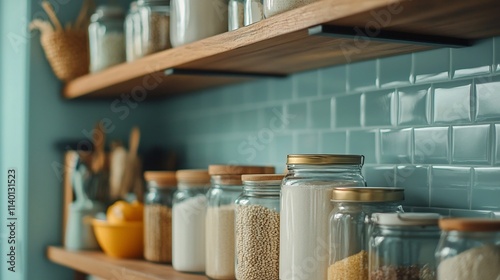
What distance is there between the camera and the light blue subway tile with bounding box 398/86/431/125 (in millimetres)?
1390

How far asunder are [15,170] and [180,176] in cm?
83

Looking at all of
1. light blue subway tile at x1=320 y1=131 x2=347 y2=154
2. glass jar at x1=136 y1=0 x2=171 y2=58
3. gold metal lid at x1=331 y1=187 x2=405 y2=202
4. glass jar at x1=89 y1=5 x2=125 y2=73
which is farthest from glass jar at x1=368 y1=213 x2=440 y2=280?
glass jar at x1=89 y1=5 x2=125 y2=73

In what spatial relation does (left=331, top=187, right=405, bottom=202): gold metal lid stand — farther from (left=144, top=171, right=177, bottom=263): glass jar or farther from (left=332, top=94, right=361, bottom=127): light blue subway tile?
(left=144, top=171, right=177, bottom=263): glass jar

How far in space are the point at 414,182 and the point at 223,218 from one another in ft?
1.34

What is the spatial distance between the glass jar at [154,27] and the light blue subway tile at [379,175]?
60 centimetres

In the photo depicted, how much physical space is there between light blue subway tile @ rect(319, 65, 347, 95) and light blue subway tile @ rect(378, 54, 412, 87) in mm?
124

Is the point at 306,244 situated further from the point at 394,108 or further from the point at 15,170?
the point at 15,170

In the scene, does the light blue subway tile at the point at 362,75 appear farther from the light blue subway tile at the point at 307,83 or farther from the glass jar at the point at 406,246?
the glass jar at the point at 406,246

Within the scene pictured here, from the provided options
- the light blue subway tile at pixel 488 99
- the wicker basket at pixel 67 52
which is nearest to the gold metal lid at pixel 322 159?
the light blue subway tile at pixel 488 99

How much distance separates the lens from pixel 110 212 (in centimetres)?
205

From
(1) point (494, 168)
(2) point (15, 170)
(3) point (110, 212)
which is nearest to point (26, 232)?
(2) point (15, 170)

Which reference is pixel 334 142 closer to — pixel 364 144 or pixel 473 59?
pixel 364 144

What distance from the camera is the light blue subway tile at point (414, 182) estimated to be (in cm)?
138

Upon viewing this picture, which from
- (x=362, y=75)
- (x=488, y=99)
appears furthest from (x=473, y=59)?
(x=362, y=75)
